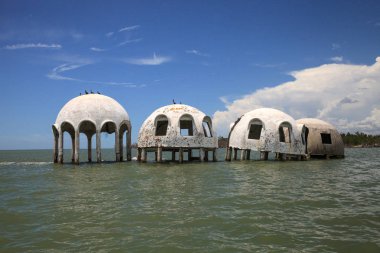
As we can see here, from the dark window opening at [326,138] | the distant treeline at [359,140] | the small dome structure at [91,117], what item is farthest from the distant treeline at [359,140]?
the small dome structure at [91,117]

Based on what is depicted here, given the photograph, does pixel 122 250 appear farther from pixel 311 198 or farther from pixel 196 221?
pixel 311 198

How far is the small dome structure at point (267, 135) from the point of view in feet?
99.6

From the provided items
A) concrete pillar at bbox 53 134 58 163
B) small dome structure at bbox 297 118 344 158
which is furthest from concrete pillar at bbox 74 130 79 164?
small dome structure at bbox 297 118 344 158

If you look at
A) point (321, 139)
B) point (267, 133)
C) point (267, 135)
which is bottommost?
point (321, 139)

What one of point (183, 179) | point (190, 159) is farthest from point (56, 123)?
point (183, 179)

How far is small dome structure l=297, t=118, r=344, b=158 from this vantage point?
35469mm

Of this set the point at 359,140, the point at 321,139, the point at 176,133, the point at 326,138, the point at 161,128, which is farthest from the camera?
the point at 359,140

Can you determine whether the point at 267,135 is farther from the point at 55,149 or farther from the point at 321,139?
the point at 55,149

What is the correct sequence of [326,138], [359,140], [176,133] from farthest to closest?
[359,140] < [326,138] < [176,133]

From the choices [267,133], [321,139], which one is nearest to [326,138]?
[321,139]

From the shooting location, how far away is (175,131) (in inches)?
1150

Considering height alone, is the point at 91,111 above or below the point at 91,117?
above

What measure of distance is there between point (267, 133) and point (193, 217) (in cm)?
2097

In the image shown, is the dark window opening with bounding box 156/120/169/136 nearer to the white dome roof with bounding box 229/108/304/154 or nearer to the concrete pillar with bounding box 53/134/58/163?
the white dome roof with bounding box 229/108/304/154
